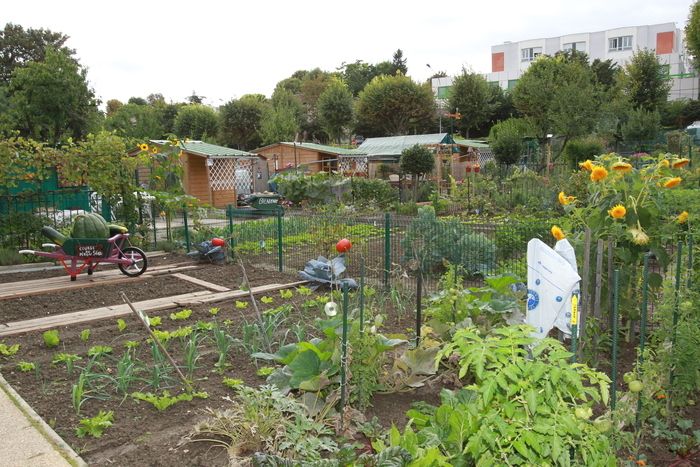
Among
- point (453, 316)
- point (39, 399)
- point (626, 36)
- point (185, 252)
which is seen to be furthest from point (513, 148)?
point (626, 36)

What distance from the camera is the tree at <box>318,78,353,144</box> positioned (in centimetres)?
4156

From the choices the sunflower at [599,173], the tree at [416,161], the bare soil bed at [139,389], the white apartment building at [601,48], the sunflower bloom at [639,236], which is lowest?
the bare soil bed at [139,389]

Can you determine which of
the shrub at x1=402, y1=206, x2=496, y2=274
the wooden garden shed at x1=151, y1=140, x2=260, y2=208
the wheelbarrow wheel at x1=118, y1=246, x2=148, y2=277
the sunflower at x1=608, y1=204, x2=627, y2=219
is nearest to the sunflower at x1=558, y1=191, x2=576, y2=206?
the sunflower at x1=608, y1=204, x2=627, y2=219

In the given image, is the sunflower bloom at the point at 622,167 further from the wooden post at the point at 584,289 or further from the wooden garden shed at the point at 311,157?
the wooden garden shed at the point at 311,157

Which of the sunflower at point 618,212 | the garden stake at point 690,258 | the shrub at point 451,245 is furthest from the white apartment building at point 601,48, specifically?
the garden stake at point 690,258

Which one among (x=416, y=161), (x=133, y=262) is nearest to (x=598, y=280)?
(x=133, y=262)

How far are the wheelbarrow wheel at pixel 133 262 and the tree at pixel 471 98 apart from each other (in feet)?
118

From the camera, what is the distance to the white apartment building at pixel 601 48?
61.3 metres

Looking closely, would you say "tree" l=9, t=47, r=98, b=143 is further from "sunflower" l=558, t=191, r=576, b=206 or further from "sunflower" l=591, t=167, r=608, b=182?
"sunflower" l=591, t=167, r=608, b=182

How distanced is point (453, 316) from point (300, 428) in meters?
1.69

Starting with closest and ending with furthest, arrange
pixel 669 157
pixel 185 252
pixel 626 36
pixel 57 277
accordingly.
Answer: pixel 669 157
pixel 57 277
pixel 185 252
pixel 626 36

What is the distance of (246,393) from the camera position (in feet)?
11.6

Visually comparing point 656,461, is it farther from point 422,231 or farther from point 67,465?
point 422,231

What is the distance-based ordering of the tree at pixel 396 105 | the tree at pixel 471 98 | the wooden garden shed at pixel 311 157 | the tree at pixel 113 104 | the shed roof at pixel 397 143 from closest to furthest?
1. the shed roof at pixel 397 143
2. the wooden garden shed at pixel 311 157
3. the tree at pixel 471 98
4. the tree at pixel 396 105
5. the tree at pixel 113 104
